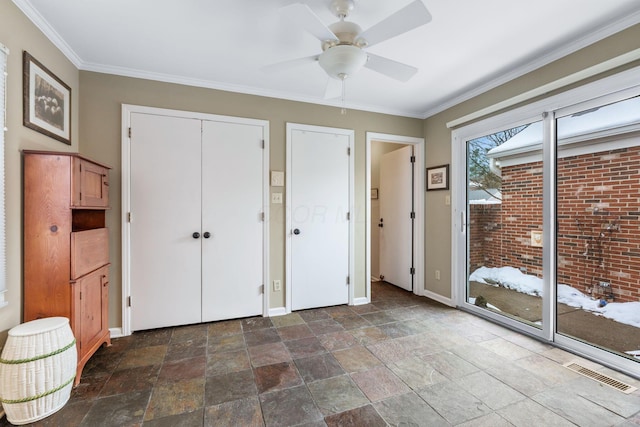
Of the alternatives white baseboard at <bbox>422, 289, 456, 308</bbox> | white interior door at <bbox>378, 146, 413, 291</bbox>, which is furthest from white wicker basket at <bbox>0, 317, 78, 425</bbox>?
white interior door at <bbox>378, 146, 413, 291</bbox>

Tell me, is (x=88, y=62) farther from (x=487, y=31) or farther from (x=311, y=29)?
(x=487, y=31)

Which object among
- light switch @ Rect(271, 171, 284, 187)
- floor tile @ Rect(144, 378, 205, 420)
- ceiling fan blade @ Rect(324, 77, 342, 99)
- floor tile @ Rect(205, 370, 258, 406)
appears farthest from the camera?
light switch @ Rect(271, 171, 284, 187)

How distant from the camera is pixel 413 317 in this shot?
9.86 feet

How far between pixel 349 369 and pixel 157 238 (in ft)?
6.85

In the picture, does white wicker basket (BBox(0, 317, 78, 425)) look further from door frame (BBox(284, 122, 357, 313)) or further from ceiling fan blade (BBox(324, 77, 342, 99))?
ceiling fan blade (BBox(324, 77, 342, 99))

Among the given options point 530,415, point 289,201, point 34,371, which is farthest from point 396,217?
point 34,371

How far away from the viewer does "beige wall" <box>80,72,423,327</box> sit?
8.25 ft

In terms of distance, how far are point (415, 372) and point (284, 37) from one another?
2651 mm

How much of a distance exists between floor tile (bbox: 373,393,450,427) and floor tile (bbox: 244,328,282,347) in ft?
3.73

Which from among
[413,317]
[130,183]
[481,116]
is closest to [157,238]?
[130,183]

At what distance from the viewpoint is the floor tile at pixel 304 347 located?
88.6 inches

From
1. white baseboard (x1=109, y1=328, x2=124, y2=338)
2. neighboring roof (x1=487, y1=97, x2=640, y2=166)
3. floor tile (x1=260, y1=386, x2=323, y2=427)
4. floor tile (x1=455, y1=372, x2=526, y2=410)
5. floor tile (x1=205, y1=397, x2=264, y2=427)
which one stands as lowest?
floor tile (x1=205, y1=397, x2=264, y2=427)

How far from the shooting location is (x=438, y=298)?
3.52 meters

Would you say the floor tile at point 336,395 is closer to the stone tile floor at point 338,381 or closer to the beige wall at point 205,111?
the stone tile floor at point 338,381
